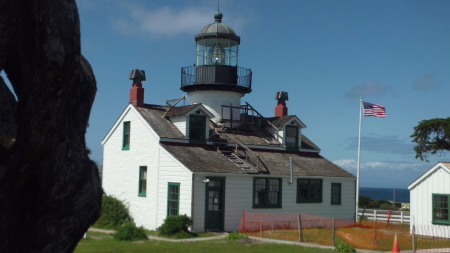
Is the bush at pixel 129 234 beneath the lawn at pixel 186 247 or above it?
above

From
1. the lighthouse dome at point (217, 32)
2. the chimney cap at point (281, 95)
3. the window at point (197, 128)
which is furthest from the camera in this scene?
the chimney cap at point (281, 95)

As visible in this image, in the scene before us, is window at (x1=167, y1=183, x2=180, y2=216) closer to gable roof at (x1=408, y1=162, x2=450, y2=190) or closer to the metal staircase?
the metal staircase

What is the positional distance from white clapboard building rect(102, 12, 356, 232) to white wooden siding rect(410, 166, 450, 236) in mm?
5149

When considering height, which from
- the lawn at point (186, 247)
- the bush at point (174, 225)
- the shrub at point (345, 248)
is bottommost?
the lawn at point (186, 247)

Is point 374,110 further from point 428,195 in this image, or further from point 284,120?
point 428,195

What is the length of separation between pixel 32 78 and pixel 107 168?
23.6 metres

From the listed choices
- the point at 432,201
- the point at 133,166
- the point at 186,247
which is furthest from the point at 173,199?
the point at 432,201

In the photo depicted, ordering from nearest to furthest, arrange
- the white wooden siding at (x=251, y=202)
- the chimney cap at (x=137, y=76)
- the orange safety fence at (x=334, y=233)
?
the orange safety fence at (x=334, y=233), the white wooden siding at (x=251, y=202), the chimney cap at (x=137, y=76)

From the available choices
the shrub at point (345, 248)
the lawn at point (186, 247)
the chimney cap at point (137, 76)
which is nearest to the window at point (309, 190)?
the lawn at point (186, 247)

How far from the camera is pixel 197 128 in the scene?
2600 cm

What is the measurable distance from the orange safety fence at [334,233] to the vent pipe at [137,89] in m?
7.83

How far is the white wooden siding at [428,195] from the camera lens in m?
22.5

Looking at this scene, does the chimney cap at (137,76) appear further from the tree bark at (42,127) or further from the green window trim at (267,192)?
the tree bark at (42,127)

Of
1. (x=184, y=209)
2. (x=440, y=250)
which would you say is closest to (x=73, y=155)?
(x=440, y=250)
